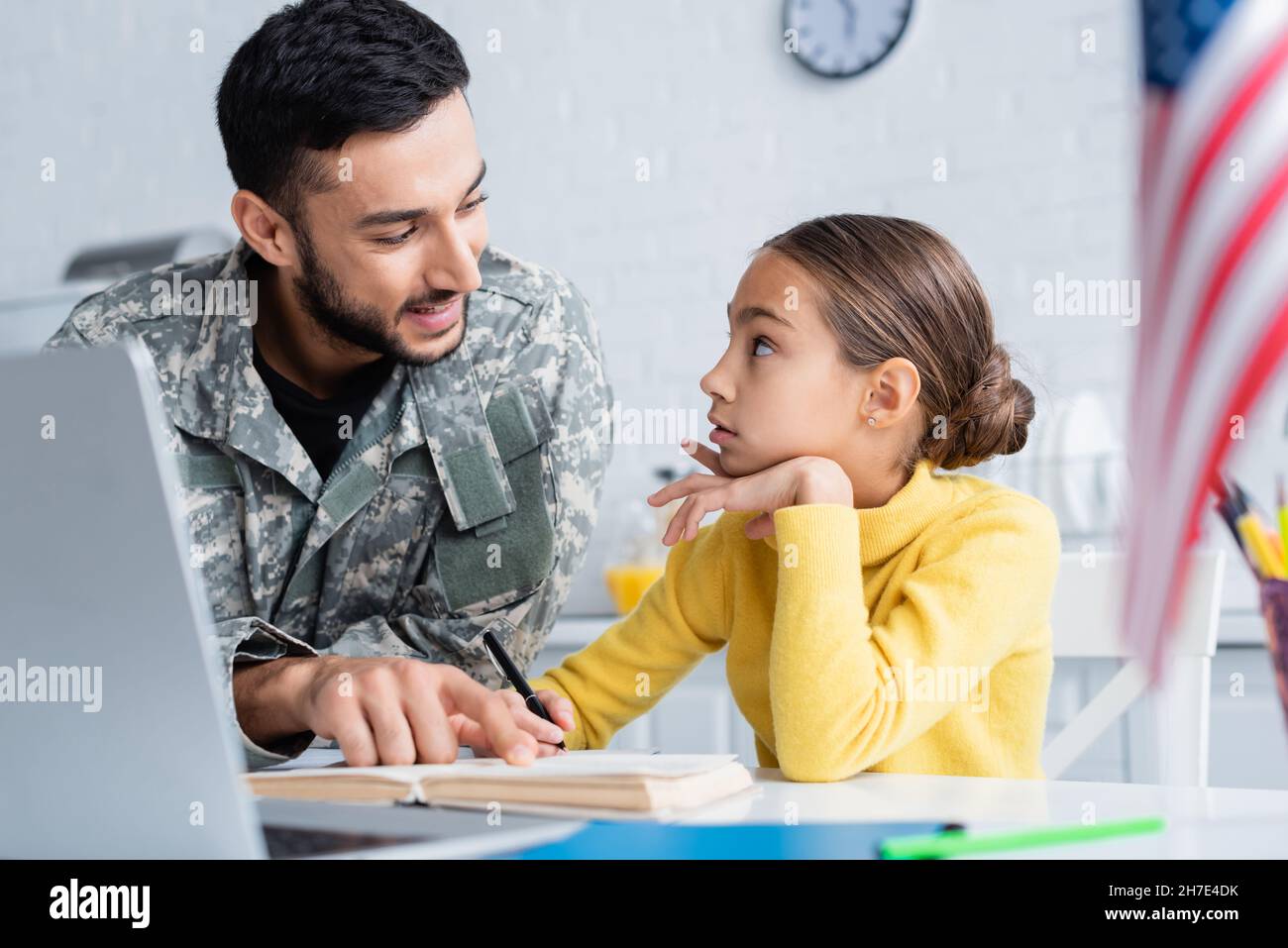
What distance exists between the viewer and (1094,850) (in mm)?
552

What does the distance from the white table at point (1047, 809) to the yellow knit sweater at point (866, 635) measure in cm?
7

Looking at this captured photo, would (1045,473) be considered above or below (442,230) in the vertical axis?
below

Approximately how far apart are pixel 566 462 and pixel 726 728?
0.92 m

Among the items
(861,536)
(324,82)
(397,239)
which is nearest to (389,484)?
(397,239)

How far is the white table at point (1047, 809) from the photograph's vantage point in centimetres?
57

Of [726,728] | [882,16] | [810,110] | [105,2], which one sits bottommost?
[726,728]

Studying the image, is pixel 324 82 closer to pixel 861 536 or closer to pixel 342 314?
pixel 342 314

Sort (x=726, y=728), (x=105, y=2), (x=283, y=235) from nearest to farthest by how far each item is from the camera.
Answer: (x=283, y=235)
(x=726, y=728)
(x=105, y=2)

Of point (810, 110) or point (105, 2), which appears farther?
point (105, 2)

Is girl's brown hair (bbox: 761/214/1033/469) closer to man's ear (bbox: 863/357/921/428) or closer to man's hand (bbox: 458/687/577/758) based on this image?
man's ear (bbox: 863/357/921/428)

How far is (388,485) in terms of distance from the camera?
4.26ft

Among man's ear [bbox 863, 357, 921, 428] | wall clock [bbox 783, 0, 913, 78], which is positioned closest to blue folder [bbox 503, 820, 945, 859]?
man's ear [bbox 863, 357, 921, 428]
